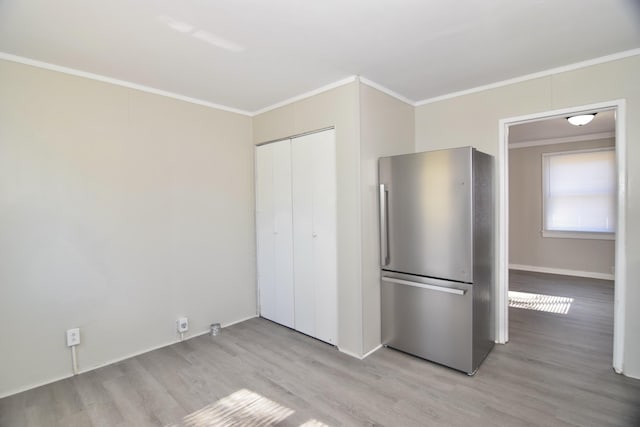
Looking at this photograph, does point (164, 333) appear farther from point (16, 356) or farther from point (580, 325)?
point (580, 325)

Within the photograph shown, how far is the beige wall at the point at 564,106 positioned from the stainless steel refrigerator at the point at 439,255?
18.8 inches

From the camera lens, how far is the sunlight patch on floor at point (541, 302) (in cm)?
410

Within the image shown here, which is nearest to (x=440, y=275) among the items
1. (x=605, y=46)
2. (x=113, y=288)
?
(x=605, y=46)

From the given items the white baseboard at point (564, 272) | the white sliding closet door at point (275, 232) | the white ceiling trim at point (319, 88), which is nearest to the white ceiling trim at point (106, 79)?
the white ceiling trim at point (319, 88)

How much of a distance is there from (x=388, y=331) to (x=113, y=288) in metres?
2.54

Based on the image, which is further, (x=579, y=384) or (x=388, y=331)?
(x=388, y=331)

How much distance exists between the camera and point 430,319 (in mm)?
2748

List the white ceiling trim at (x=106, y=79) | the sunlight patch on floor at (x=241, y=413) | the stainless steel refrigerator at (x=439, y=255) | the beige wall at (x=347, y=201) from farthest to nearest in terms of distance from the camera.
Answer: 1. the beige wall at (x=347, y=201)
2. the stainless steel refrigerator at (x=439, y=255)
3. the white ceiling trim at (x=106, y=79)
4. the sunlight patch on floor at (x=241, y=413)

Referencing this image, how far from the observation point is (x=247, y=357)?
2914 mm

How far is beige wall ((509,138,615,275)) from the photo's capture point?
567cm

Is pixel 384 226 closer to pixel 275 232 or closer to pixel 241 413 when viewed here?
→ pixel 275 232

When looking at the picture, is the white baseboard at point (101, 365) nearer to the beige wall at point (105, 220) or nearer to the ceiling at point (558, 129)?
the beige wall at point (105, 220)

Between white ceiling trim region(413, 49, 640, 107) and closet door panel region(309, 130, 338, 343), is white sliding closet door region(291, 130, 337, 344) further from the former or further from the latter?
white ceiling trim region(413, 49, 640, 107)

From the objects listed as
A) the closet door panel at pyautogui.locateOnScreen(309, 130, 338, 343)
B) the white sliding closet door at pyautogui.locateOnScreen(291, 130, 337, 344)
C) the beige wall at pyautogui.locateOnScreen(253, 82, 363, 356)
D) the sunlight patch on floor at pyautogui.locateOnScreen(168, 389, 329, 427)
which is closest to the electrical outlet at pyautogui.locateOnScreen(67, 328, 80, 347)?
the sunlight patch on floor at pyautogui.locateOnScreen(168, 389, 329, 427)
